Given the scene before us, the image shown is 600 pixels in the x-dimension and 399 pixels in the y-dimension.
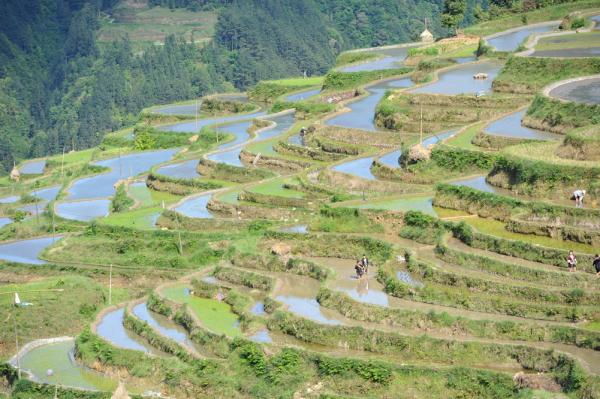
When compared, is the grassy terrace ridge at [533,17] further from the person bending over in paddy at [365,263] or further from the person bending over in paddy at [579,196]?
the person bending over in paddy at [365,263]

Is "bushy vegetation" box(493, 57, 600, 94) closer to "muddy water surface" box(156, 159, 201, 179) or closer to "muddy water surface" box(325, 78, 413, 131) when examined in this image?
"muddy water surface" box(325, 78, 413, 131)

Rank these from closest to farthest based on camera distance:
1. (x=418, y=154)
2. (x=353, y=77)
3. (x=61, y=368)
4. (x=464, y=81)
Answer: (x=61, y=368)
(x=418, y=154)
(x=464, y=81)
(x=353, y=77)

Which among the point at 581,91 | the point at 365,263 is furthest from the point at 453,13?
the point at 365,263

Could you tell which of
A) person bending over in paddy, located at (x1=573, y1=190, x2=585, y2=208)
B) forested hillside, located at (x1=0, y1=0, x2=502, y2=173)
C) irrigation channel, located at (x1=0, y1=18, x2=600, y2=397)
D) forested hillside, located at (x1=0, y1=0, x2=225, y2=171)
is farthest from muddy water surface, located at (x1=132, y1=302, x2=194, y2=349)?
forested hillside, located at (x1=0, y1=0, x2=502, y2=173)

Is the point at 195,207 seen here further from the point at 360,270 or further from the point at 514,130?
the point at 360,270

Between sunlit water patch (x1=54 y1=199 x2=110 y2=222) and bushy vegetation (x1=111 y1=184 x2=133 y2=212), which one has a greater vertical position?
bushy vegetation (x1=111 y1=184 x2=133 y2=212)
